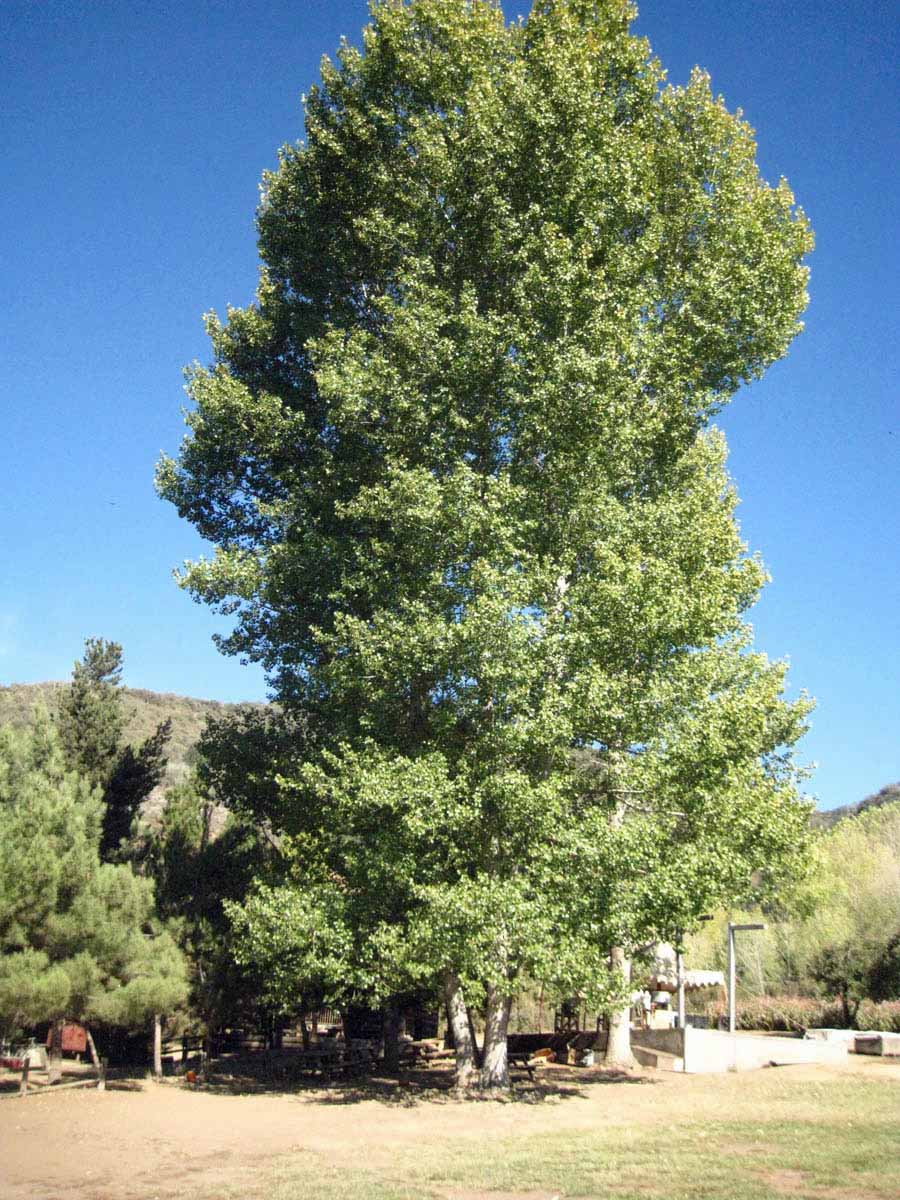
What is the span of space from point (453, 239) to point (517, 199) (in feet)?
4.51

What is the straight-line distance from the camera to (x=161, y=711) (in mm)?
92812

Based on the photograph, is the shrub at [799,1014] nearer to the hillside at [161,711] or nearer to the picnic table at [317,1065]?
the picnic table at [317,1065]

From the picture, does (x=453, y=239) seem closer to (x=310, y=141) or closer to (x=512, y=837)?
(x=310, y=141)

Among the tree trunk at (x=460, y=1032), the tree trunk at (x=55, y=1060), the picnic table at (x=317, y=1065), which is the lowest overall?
the picnic table at (x=317, y=1065)

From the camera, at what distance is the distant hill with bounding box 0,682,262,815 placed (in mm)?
60844

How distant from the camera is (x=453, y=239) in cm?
1789

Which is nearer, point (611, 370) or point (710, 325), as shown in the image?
point (611, 370)

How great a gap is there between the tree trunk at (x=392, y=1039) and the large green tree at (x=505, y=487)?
449cm

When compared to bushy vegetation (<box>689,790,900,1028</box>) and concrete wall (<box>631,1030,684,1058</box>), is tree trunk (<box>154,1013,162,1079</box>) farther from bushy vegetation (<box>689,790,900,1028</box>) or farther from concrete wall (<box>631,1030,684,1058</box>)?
bushy vegetation (<box>689,790,900,1028</box>)

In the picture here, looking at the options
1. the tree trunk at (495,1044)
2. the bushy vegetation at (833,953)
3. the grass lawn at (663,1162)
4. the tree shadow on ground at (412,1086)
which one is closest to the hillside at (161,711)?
the bushy vegetation at (833,953)

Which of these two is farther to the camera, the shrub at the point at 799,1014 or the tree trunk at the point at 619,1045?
the shrub at the point at 799,1014

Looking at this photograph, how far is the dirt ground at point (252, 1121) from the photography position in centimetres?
920

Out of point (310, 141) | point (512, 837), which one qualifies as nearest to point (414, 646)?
point (512, 837)

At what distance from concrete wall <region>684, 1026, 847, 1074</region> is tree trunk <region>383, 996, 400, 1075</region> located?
6.32 metres
